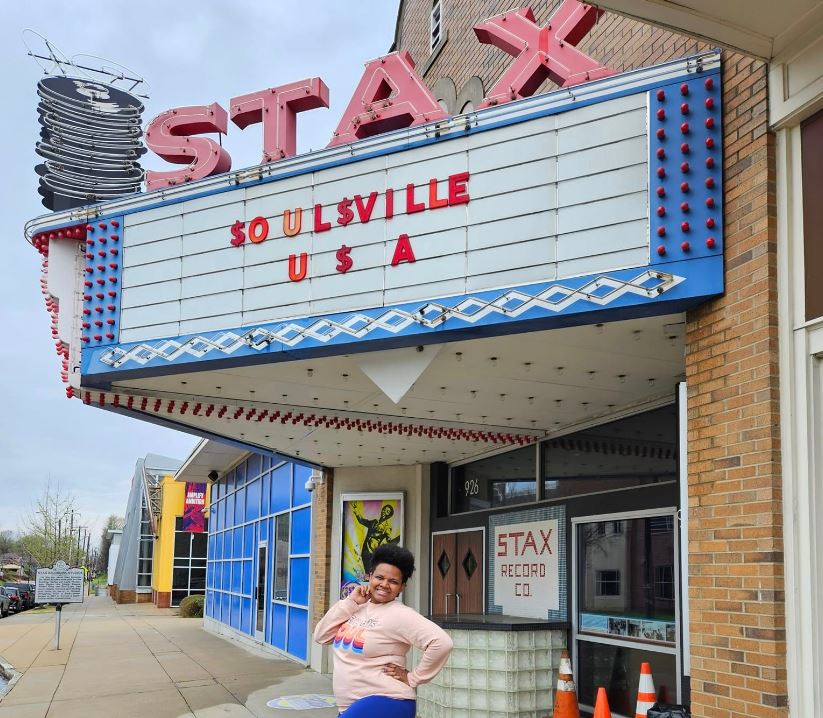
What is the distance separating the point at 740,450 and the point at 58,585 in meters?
19.2

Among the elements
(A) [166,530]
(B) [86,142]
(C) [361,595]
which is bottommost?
(A) [166,530]

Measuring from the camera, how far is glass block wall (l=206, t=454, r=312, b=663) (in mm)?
17750

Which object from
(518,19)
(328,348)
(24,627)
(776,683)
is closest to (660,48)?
(518,19)

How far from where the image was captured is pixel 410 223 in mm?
8031

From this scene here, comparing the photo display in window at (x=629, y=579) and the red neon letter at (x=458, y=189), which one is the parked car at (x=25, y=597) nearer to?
the photo display in window at (x=629, y=579)

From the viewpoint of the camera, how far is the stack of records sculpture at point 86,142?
10633 mm

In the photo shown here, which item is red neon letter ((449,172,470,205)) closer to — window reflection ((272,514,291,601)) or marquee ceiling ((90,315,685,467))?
marquee ceiling ((90,315,685,467))

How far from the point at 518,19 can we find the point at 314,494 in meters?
10.8

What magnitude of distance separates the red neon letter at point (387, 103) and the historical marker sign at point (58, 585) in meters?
16.0

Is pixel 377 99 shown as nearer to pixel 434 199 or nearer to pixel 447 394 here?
pixel 434 199

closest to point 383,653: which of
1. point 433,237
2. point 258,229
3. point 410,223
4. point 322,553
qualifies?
point 433,237

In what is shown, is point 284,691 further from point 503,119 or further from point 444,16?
point 444,16

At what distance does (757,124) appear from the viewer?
616cm

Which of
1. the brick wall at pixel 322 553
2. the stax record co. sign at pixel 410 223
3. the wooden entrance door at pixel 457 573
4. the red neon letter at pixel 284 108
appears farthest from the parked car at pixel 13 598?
the red neon letter at pixel 284 108
